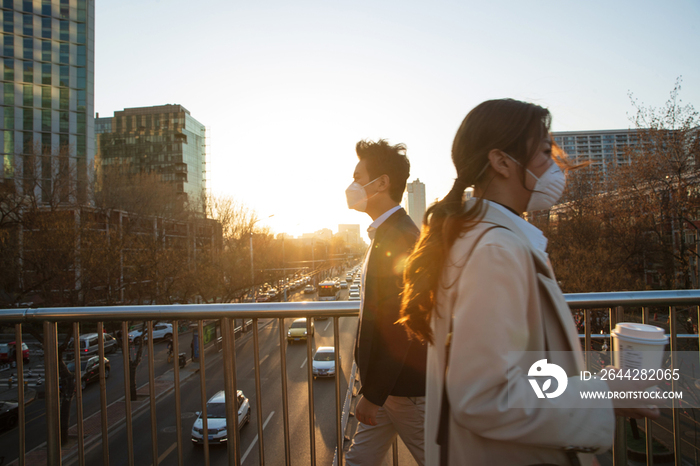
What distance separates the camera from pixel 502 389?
984 mm

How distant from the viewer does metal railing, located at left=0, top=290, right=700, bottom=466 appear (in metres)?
2.17

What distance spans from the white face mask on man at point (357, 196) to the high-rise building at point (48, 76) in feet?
186

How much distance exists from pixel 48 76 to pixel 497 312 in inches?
2617

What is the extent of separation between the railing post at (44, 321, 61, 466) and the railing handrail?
0.16m

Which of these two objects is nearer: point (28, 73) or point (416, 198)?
point (416, 198)

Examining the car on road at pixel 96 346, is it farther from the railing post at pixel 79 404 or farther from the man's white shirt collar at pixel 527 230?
the man's white shirt collar at pixel 527 230

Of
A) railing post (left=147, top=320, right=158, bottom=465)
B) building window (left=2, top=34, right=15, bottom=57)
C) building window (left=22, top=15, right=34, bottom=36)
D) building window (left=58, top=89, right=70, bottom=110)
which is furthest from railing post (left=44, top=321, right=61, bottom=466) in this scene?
building window (left=22, top=15, right=34, bottom=36)

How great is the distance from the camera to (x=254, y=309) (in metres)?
2.26

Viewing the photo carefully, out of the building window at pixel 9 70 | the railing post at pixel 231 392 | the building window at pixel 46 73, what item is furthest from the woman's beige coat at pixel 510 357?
the building window at pixel 9 70

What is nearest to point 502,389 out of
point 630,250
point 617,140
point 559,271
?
point 559,271

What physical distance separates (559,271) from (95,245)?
19807 mm

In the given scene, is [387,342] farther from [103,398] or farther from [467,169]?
[103,398]

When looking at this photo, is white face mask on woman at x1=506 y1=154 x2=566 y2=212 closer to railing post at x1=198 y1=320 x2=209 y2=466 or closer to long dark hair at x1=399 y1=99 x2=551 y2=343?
long dark hair at x1=399 y1=99 x2=551 y2=343

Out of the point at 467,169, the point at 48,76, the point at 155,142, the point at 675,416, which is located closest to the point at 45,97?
the point at 48,76
